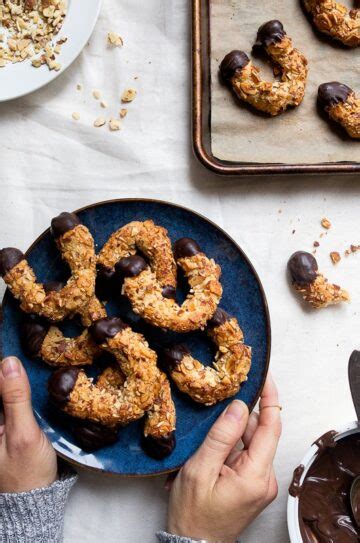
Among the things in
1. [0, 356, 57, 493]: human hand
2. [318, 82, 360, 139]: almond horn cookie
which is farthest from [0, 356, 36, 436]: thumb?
[318, 82, 360, 139]: almond horn cookie

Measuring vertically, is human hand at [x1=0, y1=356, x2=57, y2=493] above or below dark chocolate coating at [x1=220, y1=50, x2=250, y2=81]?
below

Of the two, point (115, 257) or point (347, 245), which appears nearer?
point (115, 257)

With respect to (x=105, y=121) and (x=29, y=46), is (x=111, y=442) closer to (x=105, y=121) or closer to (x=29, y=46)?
(x=105, y=121)

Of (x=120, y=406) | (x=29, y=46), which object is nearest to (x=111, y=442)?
(x=120, y=406)

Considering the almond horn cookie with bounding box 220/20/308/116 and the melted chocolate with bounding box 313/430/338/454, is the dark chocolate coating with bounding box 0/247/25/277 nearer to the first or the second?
the almond horn cookie with bounding box 220/20/308/116

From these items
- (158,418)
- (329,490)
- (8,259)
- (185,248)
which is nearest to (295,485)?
(329,490)

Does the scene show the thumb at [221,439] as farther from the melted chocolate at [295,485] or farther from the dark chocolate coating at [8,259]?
the dark chocolate coating at [8,259]
